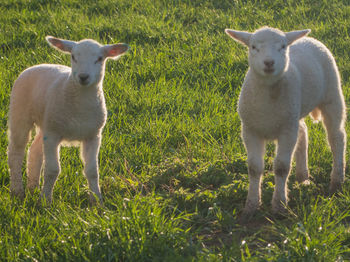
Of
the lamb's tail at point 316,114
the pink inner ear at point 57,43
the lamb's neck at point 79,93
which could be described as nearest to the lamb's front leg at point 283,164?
the lamb's tail at point 316,114

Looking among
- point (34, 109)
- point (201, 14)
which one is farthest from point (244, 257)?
point (201, 14)

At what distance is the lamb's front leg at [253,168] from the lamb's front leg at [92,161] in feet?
4.09

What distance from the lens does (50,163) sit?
4824 mm

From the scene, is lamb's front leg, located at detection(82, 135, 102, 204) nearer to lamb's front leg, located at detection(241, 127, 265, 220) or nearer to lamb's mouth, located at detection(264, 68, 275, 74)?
lamb's front leg, located at detection(241, 127, 265, 220)

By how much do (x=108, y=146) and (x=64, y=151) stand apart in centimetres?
45

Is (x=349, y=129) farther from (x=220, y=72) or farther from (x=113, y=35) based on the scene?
(x=113, y=35)

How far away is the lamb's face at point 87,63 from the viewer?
450 centimetres

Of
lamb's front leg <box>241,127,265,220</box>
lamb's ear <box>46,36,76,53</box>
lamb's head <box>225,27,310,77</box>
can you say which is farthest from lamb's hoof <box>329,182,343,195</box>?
lamb's ear <box>46,36,76,53</box>

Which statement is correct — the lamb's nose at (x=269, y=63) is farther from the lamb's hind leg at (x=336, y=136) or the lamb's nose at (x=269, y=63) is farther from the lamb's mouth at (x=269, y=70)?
the lamb's hind leg at (x=336, y=136)

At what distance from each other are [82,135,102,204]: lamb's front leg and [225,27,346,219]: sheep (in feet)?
4.11

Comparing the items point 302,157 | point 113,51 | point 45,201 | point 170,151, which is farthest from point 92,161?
point 302,157

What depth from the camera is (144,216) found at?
161 inches

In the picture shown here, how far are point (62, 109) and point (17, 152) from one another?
0.74m

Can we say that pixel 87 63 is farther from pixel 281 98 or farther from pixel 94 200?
pixel 281 98
